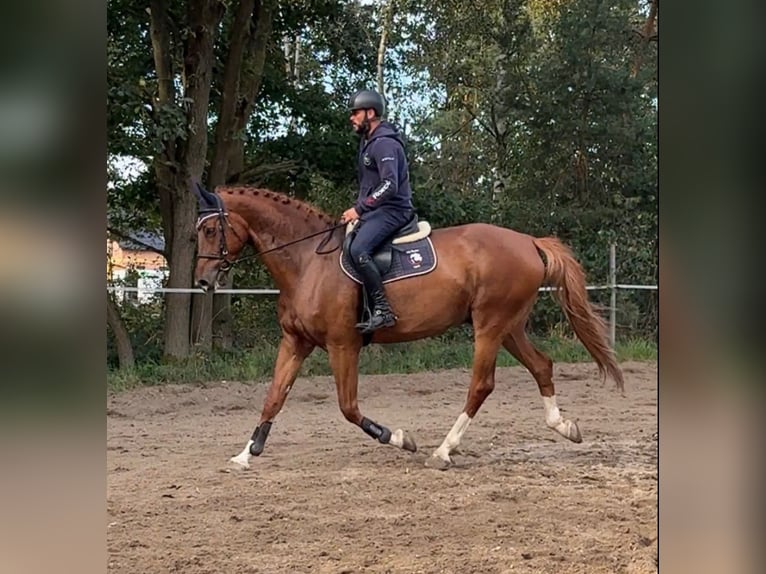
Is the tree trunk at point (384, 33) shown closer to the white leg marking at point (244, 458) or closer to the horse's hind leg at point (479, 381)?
the horse's hind leg at point (479, 381)

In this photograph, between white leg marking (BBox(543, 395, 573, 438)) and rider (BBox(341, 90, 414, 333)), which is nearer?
rider (BBox(341, 90, 414, 333))

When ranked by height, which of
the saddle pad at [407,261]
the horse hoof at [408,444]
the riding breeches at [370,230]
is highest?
the riding breeches at [370,230]

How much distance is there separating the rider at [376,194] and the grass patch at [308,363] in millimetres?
1170

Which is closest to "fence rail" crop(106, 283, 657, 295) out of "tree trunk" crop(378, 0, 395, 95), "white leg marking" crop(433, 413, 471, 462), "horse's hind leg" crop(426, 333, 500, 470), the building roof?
the building roof

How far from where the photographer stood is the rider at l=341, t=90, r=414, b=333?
10.6 feet

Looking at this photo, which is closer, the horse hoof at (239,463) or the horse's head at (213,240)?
the horse's head at (213,240)

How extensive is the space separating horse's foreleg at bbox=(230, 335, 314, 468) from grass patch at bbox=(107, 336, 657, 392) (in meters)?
0.95

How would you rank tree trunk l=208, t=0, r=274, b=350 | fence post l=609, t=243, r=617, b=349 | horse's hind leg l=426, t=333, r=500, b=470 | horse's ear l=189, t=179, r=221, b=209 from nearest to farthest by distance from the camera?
horse's ear l=189, t=179, r=221, b=209 → horse's hind leg l=426, t=333, r=500, b=470 → fence post l=609, t=243, r=617, b=349 → tree trunk l=208, t=0, r=274, b=350

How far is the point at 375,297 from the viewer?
3438 millimetres

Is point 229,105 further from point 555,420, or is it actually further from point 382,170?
point 555,420

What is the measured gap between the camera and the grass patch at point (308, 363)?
14.7ft

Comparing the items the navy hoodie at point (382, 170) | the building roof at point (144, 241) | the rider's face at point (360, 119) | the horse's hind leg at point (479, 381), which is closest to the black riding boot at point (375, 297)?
the navy hoodie at point (382, 170)

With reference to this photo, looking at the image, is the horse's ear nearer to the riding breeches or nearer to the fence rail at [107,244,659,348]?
the riding breeches
